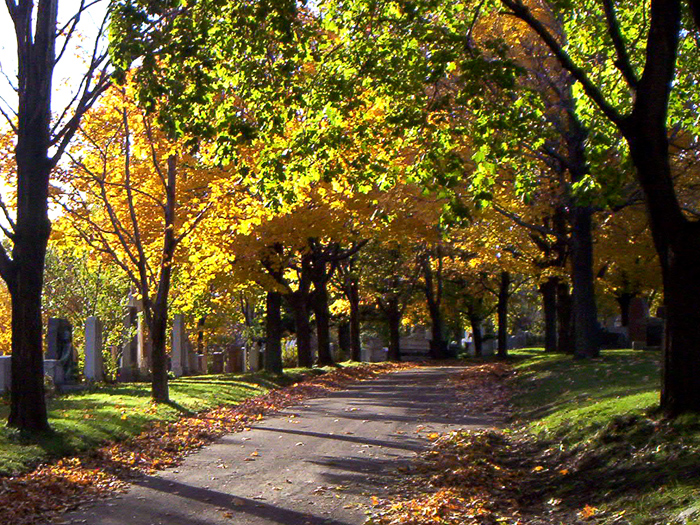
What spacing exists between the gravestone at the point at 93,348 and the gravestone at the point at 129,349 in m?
4.10

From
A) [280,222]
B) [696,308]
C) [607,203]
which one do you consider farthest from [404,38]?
[280,222]

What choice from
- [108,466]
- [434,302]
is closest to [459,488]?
[108,466]

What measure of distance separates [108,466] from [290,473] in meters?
2.42

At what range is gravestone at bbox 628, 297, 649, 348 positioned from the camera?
31669 mm

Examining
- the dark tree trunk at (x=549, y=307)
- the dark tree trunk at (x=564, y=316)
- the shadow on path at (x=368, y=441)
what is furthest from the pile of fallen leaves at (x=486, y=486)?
the dark tree trunk at (x=549, y=307)

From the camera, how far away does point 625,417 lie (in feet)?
31.3

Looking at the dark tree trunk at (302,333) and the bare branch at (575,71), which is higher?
the bare branch at (575,71)

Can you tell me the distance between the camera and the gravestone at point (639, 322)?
31.7m

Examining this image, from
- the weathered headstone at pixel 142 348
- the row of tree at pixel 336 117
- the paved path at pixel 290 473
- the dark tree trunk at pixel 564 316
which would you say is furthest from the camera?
the weathered headstone at pixel 142 348

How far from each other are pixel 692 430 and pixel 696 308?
1.28 metres

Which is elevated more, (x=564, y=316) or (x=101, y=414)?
(x=564, y=316)

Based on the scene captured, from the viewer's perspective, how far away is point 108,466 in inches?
415

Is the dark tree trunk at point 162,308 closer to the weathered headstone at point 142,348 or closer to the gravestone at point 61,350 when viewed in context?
the gravestone at point 61,350

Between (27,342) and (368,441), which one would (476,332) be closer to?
(368,441)
